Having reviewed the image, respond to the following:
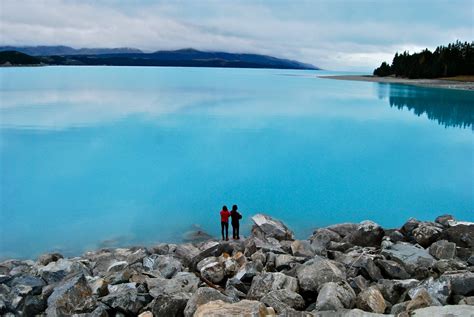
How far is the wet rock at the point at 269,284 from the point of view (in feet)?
23.9

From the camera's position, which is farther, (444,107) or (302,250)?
(444,107)

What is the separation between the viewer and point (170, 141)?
28.1m

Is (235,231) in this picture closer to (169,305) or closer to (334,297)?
(169,305)

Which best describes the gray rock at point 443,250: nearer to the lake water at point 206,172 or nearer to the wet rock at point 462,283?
the wet rock at point 462,283

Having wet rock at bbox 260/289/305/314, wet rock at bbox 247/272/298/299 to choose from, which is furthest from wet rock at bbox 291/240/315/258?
wet rock at bbox 260/289/305/314

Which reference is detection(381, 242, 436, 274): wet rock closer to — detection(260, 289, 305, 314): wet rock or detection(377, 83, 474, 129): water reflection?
detection(260, 289, 305, 314): wet rock

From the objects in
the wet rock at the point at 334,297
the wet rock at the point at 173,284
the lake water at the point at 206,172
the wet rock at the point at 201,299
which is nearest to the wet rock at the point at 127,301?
the wet rock at the point at 173,284

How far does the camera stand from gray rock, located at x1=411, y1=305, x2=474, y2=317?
5.84 metres

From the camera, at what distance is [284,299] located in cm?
689

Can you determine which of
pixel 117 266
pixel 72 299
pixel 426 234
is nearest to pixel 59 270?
pixel 117 266

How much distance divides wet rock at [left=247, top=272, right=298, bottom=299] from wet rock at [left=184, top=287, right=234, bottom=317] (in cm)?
62

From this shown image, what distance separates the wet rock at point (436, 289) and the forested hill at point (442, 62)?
95.7 m

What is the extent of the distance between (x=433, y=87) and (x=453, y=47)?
2405 cm

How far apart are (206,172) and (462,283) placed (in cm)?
1463
